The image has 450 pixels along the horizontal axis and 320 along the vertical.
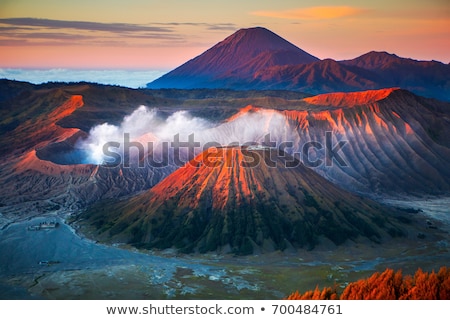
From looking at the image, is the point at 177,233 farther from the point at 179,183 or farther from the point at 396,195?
the point at 396,195

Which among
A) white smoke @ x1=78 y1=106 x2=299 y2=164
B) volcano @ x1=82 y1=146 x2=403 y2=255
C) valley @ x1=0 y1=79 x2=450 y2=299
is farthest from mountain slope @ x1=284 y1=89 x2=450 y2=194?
volcano @ x1=82 y1=146 x2=403 y2=255

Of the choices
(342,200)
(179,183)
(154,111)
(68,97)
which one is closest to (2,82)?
(68,97)

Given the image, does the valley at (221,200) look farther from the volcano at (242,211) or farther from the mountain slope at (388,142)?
the mountain slope at (388,142)

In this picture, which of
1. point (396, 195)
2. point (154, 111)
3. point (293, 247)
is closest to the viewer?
point (293, 247)

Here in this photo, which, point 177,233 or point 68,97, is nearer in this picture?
point 177,233

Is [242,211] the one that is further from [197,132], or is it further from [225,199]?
[197,132]

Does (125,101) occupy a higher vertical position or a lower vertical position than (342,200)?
higher

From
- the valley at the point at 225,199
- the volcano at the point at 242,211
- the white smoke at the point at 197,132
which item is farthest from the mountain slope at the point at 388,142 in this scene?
the volcano at the point at 242,211
